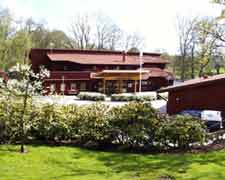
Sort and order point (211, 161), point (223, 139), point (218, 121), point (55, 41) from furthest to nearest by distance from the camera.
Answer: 1. point (55, 41)
2. point (218, 121)
3. point (223, 139)
4. point (211, 161)

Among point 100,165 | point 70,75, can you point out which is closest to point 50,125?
point 100,165

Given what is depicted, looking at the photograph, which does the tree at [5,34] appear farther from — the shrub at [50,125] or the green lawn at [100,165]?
the green lawn at [100,165]

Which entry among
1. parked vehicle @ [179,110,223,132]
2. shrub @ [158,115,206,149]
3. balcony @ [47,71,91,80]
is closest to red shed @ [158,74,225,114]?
parked vehicle @ [179,110,223,132]

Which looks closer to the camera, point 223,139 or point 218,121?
point 223,139

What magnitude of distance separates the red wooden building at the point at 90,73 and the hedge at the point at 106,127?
112ft

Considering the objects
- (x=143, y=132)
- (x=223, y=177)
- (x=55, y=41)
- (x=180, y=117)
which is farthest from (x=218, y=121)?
(x=55, y=41)

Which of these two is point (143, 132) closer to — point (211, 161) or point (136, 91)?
point (211, 161)

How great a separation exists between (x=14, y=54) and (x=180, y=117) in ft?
151

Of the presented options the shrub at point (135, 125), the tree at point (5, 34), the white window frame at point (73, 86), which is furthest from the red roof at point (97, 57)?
the shrub at point (135, 125)

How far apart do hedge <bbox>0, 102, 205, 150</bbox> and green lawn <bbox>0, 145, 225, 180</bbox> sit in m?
1.07

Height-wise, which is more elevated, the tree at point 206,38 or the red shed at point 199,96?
the tree at point 206,38

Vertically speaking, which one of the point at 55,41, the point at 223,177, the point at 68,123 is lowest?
the point at 223,177

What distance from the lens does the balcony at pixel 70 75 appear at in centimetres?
5225

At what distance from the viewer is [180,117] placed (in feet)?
57.1
